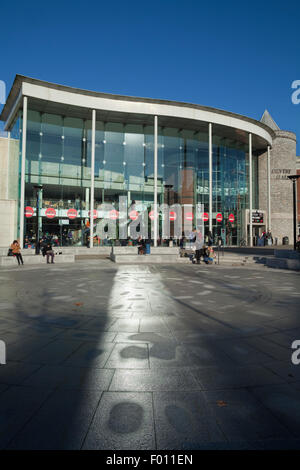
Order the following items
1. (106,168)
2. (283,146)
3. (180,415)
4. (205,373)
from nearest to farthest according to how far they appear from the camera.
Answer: (180,415), (205,373), (106,168), (283,146)

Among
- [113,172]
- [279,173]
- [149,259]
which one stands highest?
[279,173]

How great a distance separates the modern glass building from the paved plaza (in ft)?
65.7

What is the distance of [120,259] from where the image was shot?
1853 cm

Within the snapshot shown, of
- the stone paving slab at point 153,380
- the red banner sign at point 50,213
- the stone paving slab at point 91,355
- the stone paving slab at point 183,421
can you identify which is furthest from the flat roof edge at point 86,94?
the stone paving slab at point 183,421

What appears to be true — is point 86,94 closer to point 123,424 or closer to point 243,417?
point 123,424

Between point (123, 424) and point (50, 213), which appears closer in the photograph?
point (123, 424)

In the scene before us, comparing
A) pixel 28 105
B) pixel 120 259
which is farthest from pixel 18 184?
pixel 120 259

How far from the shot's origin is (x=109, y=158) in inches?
1163

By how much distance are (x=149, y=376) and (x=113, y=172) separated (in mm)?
28204

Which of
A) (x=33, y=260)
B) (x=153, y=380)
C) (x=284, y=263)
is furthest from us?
(x=33, y=260)

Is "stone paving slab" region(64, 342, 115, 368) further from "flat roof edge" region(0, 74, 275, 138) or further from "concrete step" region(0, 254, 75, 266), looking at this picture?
"flat roof edge" region(0, 74, 275, 138)

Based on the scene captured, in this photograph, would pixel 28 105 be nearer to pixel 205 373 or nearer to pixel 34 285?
pixel 34 285

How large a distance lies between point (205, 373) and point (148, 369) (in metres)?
0.67

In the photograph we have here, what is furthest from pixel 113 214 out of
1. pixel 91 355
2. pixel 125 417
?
pixel 125 417
